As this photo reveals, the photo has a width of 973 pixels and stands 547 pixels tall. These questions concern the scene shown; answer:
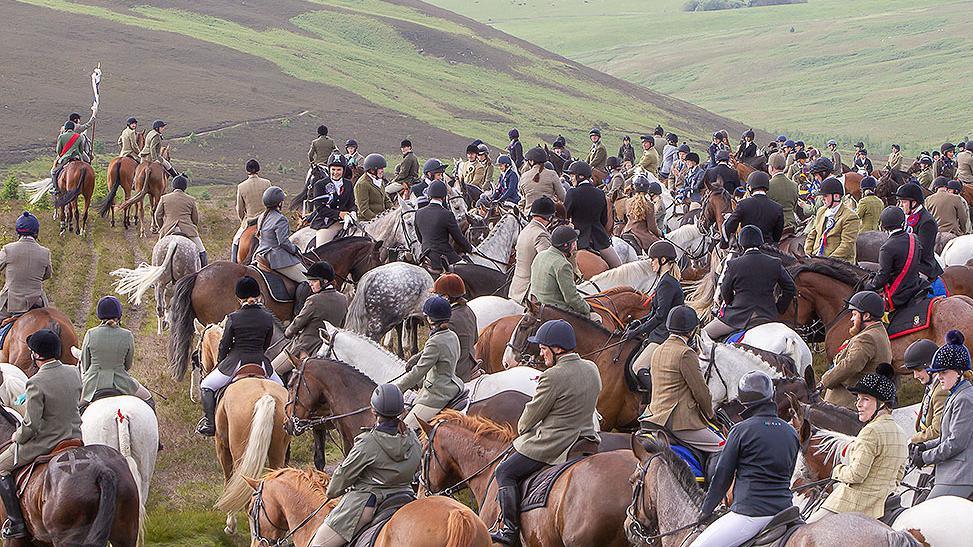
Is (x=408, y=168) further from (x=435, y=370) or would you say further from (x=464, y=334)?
(x=435, y=370)

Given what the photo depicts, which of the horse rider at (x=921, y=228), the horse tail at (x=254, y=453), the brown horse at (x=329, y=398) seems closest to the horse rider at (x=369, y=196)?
the brown horse at (x=329, y=398)

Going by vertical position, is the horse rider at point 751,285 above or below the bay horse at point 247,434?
above

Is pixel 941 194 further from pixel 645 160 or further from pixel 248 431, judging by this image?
→ pixel 248 431

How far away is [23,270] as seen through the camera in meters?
15.4

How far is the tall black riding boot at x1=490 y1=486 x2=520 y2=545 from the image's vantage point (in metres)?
9.63

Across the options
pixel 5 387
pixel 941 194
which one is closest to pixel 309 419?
pixel 5 387

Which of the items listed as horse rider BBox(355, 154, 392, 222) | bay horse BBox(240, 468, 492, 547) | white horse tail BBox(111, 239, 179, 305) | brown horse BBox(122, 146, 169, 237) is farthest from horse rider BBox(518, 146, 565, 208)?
brown horse BBox(122, 146, 169, 237)

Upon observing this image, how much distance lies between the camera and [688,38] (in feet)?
468

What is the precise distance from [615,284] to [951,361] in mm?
7171

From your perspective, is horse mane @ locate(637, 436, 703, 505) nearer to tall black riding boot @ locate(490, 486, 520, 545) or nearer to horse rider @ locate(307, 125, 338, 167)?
tall black riding boot @ locate(490, 486, 520, 545)

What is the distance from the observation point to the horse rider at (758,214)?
15.4m

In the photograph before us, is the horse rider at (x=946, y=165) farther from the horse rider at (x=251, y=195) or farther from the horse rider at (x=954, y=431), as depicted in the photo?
the horse rider at (x=954, y=431)

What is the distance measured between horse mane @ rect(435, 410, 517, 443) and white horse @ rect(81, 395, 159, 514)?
123 inches

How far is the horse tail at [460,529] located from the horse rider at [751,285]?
6415 millimetres
